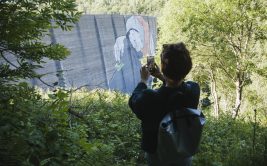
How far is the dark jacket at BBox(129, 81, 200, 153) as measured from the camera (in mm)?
2488

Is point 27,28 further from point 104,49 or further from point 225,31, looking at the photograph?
point 104,49

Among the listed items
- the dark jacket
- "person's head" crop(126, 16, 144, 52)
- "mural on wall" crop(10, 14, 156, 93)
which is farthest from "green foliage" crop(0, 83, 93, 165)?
"person's head" crop(126, 16, 144, 52)

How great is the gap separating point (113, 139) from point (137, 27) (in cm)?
3217

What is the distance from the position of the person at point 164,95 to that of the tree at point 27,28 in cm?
139

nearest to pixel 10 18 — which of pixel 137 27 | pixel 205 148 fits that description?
pixel 205 148

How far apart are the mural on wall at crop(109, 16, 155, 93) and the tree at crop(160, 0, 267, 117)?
35.0 ft

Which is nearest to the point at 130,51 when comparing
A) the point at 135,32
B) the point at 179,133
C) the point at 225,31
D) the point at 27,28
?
the point at 135,32

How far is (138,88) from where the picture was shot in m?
2.60

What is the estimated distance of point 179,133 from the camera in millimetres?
→ 2414

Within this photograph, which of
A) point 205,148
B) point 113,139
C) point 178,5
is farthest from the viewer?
point 178,5

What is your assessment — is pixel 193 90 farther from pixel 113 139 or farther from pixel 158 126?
pixel 113 139

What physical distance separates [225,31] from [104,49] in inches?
511

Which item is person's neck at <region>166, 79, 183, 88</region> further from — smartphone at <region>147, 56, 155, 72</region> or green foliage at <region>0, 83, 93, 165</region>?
green foliage at <region>0, 83, 93, 165</region>

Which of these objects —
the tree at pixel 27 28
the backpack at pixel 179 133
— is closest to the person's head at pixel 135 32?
the tree at pixel 27 28
